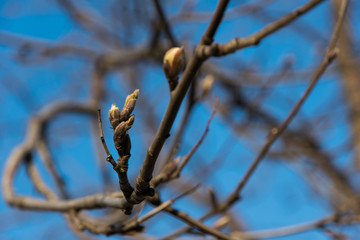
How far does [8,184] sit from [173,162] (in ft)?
2.46

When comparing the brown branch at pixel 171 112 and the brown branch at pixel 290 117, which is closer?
the brown branch at pixel 171 112

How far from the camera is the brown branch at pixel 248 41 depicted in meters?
0.43

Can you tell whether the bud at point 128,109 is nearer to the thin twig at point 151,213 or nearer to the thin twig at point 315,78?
the thin twig at point 151,213

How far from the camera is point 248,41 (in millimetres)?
522

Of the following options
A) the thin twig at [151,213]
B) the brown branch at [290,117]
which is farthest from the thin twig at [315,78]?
the thin twig at [151,213]

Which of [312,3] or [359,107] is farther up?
→ [312,3]

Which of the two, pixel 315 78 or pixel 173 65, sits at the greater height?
pixel 173 65

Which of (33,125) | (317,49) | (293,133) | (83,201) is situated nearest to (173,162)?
(83,201)

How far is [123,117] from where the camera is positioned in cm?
45

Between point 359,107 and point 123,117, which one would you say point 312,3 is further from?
point 359,107

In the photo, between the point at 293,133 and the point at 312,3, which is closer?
the point at 312,3

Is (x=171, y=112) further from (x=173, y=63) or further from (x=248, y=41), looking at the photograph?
(x=248, y=41)

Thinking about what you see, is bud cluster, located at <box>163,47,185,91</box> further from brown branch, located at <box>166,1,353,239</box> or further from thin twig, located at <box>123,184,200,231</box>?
brown branch, located at <box>166,1,353,239</box>

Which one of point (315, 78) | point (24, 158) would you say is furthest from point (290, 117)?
point (24, 158)
